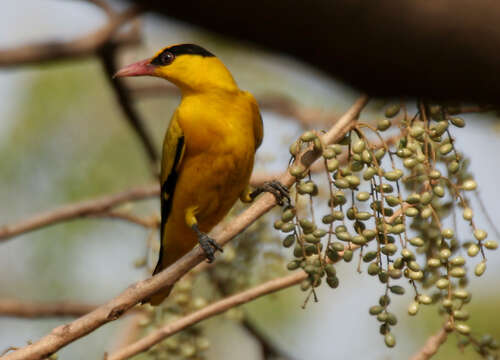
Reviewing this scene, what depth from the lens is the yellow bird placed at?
296cm

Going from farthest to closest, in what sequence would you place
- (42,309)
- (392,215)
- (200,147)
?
(42,309)
(200,147)
(392,215)

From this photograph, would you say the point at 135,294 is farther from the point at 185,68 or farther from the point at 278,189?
the point at 185,68

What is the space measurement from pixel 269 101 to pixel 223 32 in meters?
4.50

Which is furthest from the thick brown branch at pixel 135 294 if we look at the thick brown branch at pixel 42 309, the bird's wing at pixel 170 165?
the thick brown branch at pixel 42 309

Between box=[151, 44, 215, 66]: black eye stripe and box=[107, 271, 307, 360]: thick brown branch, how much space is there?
4.31ft

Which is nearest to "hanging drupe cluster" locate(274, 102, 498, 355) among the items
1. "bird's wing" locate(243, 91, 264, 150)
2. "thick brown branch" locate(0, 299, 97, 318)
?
"bird's wing" locate(243, 91, 264, 150)

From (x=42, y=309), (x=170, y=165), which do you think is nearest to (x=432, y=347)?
(x=170, y=165)

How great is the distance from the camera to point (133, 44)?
14.9ft

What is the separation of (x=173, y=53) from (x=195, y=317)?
1.43 m

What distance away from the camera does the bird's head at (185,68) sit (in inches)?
126

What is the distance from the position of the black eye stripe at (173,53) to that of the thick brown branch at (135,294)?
1.32m

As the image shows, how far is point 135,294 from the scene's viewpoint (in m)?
2.13

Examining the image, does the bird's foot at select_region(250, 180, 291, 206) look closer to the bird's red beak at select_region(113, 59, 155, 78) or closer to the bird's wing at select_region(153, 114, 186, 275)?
the bird's wing at select_region(153, 114, 186, 275)

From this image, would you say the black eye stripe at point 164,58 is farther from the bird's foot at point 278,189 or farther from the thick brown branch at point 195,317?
the thick brown branch at point 195,317
